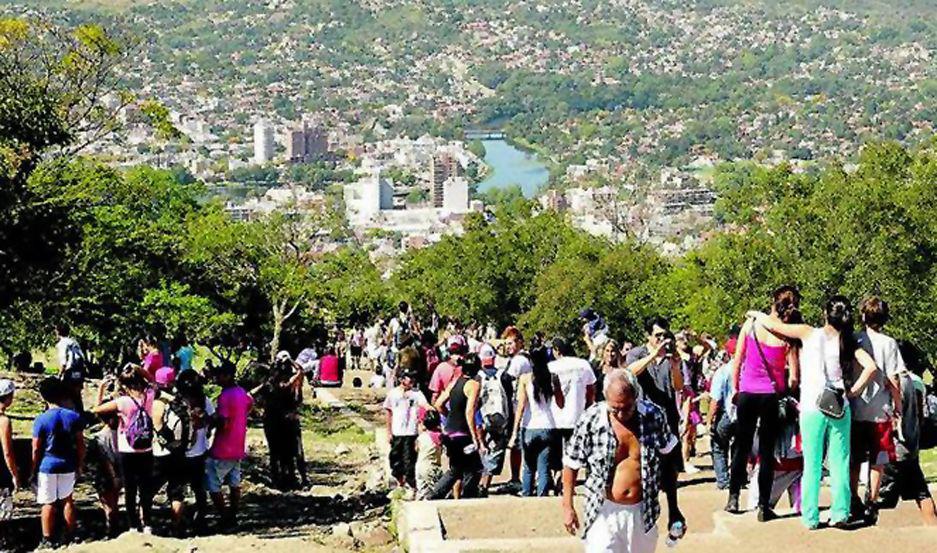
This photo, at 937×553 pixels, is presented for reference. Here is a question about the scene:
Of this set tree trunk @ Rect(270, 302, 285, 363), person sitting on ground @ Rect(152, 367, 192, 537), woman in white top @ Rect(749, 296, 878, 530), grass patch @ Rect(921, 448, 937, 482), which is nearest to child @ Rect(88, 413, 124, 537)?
person sitting on ground @ Rect(152, 367, 192, 537)

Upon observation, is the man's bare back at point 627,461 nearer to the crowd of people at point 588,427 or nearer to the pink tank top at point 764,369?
the crowd of people at point 588,427

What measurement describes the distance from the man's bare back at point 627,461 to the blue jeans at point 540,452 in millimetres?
3783

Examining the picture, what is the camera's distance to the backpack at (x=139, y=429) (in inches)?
377

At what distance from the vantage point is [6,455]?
9.00 m

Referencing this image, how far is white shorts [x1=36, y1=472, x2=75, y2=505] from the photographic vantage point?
924cm

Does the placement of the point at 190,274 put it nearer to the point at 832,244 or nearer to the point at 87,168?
the point at 87,168

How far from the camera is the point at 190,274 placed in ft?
84.3

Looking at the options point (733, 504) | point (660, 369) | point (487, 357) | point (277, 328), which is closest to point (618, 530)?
point (733, 504)

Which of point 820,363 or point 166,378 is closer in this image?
point 820,363

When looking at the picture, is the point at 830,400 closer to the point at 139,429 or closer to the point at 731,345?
the point at 731,345

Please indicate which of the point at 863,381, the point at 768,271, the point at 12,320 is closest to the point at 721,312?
the point at 768,271

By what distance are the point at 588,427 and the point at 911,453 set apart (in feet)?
10.0

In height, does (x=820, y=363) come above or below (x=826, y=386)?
above

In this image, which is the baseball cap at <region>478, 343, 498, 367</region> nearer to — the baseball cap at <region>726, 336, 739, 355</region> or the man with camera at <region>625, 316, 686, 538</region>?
the man with camera at <region>625, 316, 686, 538</region>
